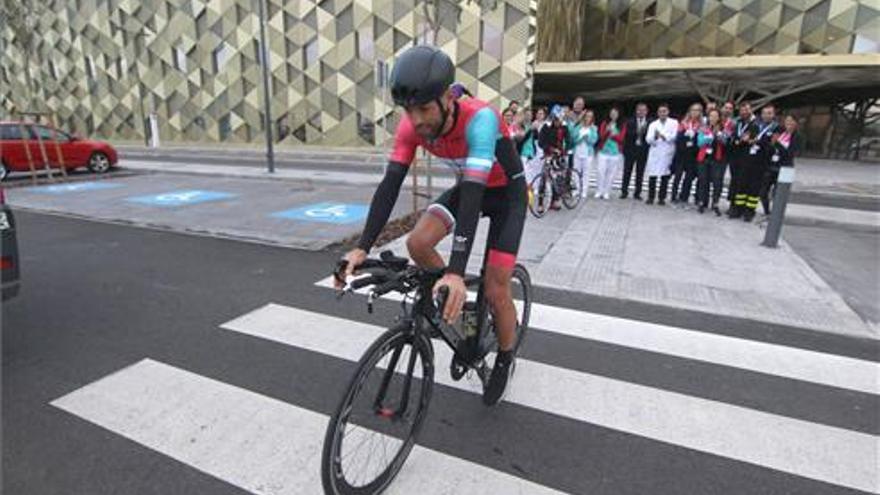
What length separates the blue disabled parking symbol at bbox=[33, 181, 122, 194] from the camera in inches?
477

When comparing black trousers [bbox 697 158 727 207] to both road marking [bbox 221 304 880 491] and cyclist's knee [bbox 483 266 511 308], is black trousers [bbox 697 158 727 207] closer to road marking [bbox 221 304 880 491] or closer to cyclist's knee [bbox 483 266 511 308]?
road marking [bbox 221 304 880 491]

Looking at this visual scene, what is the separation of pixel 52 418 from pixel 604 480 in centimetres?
323

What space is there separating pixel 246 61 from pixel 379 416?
3065 cm

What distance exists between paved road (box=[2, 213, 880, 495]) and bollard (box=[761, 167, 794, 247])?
3.37 meters

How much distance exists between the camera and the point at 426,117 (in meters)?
2.36

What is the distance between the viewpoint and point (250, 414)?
126 inches

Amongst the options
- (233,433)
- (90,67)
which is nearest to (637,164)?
(233,433)

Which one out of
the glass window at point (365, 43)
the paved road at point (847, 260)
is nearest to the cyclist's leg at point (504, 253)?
the paved road at point (847, 260)

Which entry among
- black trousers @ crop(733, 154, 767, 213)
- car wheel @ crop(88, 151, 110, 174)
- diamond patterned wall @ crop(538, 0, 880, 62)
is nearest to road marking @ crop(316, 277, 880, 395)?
black trousers @ crop(733, 154, 767, 213)

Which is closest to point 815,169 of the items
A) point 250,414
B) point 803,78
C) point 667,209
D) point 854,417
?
point 803,78

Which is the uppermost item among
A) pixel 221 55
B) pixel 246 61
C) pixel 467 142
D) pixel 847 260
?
pixel 221 55

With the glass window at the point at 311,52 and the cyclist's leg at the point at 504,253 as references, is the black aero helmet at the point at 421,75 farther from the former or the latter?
the glass window at the point at 311,52

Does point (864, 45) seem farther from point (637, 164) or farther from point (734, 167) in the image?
point (734, 167)

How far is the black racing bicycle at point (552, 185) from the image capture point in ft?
30.8
